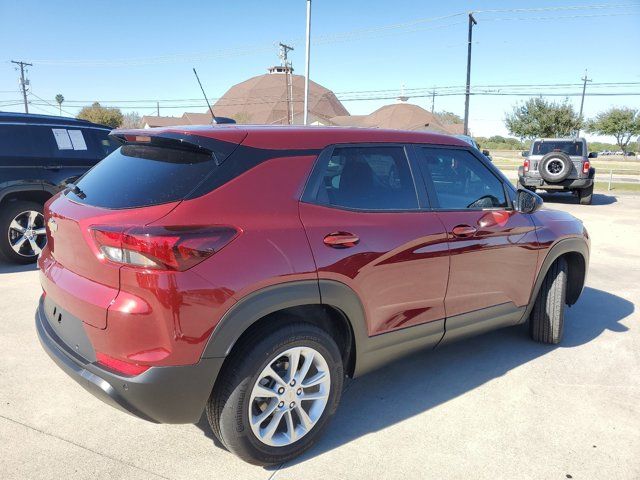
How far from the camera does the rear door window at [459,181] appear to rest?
3.17 meters

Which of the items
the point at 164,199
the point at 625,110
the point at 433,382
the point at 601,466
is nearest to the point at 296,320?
the point at 164,199

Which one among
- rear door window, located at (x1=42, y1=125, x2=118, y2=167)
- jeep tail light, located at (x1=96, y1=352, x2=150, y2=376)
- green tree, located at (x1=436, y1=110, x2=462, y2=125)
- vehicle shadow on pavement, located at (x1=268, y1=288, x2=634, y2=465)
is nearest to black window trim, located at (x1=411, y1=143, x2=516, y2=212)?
vehicle shadow on pavement, located at (x1=268, y1=288, x2=634, y2=465)

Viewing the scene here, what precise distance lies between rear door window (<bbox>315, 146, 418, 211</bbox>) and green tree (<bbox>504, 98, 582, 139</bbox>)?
40.1m

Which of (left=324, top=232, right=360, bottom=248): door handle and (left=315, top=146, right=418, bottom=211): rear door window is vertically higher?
(left=315, top=146, right=418, bottom=211): rear door window

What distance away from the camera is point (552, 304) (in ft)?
13.1

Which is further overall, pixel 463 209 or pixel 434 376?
pixel 434 376

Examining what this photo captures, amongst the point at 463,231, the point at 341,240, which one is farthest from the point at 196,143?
the point at 463,231

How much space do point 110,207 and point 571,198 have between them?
16.5 m

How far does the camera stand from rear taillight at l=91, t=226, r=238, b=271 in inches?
81.5

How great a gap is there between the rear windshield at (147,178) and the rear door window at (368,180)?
25.4 inches

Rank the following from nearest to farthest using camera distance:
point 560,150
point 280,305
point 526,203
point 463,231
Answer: point 280,305 → point 463,231 → point 526,203 → point 560,150

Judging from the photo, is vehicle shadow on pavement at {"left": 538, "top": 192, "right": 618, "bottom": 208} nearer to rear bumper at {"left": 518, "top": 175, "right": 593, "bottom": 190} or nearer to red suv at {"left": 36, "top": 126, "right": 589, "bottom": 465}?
rear bumper at {"left": 518, "top": 175, "right": 593, "bottom": 190}

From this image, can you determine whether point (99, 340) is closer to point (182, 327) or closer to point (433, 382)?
point (182, 327)

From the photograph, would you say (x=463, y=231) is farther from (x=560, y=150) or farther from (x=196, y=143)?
(x=560, y=150)
